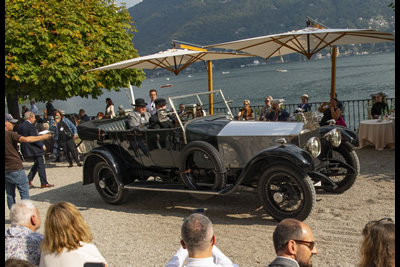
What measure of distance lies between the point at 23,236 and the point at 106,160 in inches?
146

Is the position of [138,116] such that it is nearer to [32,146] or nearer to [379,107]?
[32,146]

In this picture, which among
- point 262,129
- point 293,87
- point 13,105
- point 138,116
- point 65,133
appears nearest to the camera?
point 262,129

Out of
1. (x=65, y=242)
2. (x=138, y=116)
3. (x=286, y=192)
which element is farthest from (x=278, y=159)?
(x=65, y=242)

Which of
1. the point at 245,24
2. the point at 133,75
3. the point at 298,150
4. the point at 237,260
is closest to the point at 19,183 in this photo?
the point at 237,260

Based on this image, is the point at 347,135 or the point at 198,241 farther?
the point at 347,135

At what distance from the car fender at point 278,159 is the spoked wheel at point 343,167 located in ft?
4.49

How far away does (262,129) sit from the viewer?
6.11 m

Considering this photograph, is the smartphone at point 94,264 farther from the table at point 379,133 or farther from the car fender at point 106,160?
the table at point 379,133

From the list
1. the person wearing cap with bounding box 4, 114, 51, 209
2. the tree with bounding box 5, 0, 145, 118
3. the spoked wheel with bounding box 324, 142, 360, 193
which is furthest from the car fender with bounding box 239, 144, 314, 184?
the tree with bounding box 5, 0, 145, 118

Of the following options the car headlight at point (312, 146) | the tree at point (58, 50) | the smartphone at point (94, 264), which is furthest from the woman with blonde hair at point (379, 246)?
the tree at point (58, 50)

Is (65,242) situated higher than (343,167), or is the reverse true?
(65,242)

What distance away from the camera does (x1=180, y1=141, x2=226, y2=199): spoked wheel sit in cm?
593

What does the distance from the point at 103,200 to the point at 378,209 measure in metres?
4.76

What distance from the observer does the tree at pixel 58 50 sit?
1259cm
